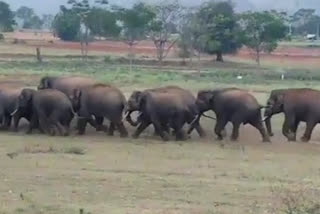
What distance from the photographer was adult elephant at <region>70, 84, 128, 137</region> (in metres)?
25.0

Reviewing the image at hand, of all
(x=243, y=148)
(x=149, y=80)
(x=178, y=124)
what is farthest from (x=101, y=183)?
(x=149, y=80)

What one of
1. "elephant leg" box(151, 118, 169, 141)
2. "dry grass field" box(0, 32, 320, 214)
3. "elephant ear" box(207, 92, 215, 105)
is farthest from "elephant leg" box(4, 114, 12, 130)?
"elephant ear" box(207, 92, 215, 105)

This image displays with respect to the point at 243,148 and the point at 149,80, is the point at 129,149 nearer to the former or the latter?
the point at 243,148

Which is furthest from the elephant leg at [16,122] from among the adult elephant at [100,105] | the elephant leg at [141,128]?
the elephant leg at [141,128]

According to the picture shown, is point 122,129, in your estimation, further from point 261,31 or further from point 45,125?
point 261,31

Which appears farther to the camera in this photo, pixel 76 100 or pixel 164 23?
pixel 164 23

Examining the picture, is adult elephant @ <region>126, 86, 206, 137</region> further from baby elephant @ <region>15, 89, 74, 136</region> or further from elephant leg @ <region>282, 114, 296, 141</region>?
elephant leg @ <region>282, 114, 296, 141</region>

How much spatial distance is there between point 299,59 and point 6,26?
45161 mm

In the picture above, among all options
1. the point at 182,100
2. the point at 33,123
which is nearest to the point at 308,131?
the point at 182,100

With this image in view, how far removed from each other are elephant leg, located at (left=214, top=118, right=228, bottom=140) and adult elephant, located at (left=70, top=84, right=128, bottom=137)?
2.29 metres

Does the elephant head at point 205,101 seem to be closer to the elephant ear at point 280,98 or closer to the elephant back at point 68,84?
the elephant ear at point 280,98

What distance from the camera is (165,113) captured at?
24484mm

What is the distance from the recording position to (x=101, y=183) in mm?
15797

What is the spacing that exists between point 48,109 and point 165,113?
3019 mm
